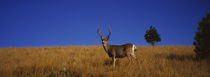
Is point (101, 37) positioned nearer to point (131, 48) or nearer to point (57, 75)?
point (131, 48)

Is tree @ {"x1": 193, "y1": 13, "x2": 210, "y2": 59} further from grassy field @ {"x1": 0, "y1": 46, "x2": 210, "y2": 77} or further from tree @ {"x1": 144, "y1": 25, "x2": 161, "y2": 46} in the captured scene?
tree @ {"x1": 144, "y1": 25, "x2": 161, "y2": 46}

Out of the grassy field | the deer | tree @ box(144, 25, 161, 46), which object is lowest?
the grassy field

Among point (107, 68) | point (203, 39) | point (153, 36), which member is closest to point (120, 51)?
point (107, 68)

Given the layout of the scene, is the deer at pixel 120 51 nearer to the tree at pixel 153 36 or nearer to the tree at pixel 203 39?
the tree at pixel 203 39

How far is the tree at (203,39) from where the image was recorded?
750 cm

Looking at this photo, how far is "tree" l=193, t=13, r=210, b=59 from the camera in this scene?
24.6 ft

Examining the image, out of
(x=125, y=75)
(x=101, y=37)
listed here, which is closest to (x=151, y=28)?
(x=101, y=37)

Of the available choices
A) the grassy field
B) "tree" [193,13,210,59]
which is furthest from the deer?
"tree" [193,13,210,59]

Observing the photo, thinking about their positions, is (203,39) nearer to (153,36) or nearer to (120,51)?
(120,51)

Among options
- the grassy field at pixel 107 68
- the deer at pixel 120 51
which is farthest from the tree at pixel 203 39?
the deer at pixel 120 51

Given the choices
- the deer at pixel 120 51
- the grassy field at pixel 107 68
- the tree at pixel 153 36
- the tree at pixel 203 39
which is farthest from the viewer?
the tree at pixel 153 36

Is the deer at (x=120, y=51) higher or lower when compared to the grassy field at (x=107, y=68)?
higher

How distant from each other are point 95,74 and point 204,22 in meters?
6.63

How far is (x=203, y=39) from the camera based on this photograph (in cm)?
765
